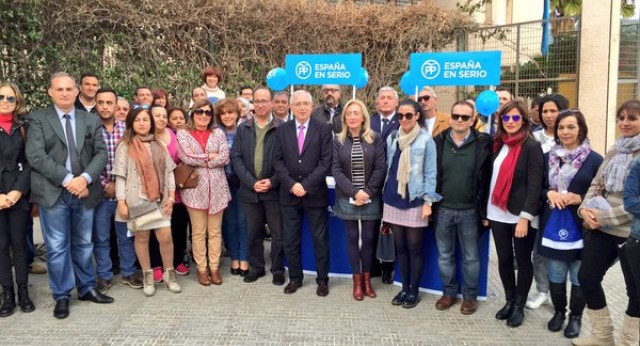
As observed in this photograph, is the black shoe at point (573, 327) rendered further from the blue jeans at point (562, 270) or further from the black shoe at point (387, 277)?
the black shoe at point (387, 277)

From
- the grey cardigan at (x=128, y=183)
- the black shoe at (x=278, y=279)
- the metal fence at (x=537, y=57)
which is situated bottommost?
the black shoe at (x=278, y=279)

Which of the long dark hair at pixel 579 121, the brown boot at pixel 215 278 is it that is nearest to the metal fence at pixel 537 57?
the long dark hair at pixel 579 121

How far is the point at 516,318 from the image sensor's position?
404 centimetres

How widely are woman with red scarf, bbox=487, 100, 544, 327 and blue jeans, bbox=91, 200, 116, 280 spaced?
3.55 metres

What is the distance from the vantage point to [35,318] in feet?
13.6

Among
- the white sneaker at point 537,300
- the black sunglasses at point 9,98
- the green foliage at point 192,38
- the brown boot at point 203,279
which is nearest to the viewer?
the black sunglasses at point 9,98

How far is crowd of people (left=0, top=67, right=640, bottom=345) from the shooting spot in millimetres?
3627

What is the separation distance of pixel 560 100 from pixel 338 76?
244 cm

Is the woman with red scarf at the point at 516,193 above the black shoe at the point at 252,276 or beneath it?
above

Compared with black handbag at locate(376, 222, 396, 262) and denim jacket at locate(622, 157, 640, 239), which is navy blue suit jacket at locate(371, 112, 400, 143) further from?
denim jacket at locate(622, 157, 640, 239)

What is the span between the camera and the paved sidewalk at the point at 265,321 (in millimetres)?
3775

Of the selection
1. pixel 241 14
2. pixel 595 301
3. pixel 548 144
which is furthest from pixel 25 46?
pixel 595 301

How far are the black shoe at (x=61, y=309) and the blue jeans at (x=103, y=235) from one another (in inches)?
20.0

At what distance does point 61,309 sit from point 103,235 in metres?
0.75
